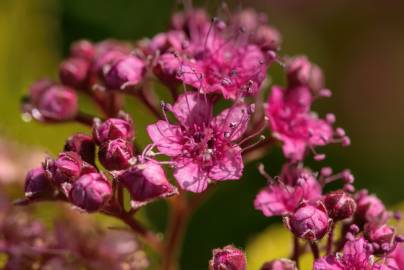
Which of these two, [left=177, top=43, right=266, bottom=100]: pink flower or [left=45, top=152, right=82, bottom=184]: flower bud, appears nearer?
[left=45, top=152, right=82, bottom=184]: flower bud

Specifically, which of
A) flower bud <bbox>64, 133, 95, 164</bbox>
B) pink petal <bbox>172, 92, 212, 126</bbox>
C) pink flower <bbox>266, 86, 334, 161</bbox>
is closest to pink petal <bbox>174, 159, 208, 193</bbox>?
pink petal <bbox>172, 92, 212, 126</bbox>

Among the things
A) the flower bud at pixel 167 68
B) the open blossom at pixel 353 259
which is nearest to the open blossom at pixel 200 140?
the flower bud at pixel 167 68

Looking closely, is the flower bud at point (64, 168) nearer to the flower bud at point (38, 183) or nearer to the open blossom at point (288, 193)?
the flower bud at point (38, 183)

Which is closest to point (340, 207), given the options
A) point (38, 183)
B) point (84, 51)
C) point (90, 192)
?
point (90, 192)

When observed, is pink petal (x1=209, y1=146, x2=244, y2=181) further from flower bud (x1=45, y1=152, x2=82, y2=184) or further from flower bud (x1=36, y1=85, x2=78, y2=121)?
flower bud (x1=36, y1=85, x2=78, y2=121)

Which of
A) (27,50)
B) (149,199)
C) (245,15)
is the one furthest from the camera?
(27,50)

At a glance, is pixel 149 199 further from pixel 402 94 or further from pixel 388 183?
pixel 402 94

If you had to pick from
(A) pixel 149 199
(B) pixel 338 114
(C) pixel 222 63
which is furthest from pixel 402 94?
(A) pixel 149 199
